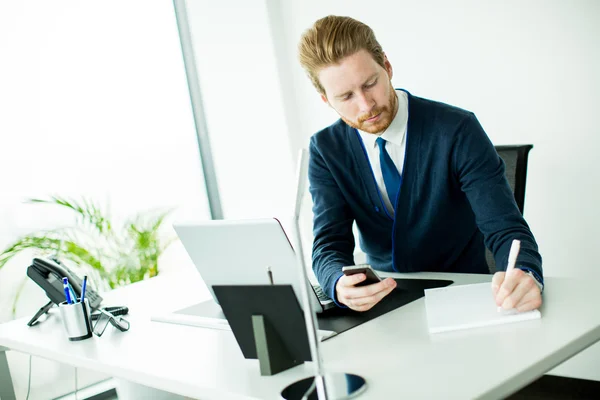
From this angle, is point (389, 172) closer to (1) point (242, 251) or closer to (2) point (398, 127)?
(2) point (398, 127)

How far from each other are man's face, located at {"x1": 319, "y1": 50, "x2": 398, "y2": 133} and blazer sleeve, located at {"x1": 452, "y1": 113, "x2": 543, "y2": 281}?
221mm

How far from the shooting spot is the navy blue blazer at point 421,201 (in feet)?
5.77

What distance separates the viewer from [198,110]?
13.3 feet

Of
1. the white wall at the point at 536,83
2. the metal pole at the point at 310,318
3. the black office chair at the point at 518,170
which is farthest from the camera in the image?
the white wall at the point at 536,83

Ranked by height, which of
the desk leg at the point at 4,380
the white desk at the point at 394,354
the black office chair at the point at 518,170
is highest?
the black office chair at the point at 518,170

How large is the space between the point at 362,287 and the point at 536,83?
158 centimetres

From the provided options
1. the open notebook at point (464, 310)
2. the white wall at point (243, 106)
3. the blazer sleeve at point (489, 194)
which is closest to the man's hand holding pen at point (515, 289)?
the open notebook at point (464, 310)

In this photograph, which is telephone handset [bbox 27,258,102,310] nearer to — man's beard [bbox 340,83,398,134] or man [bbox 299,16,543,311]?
man [bbox 299,16,543,311]

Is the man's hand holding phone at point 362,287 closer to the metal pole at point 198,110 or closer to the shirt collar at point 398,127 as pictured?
the shirt collar at point 398,127

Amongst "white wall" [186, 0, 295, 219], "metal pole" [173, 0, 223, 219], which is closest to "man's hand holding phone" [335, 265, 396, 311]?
"white wall" [186, 0, 295, 219]

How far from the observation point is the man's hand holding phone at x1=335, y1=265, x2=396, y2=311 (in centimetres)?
144

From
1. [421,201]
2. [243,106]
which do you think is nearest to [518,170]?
[421,201]

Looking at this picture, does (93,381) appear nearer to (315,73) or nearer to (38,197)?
(38,197)

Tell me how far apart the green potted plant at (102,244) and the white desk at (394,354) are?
5.19ft
